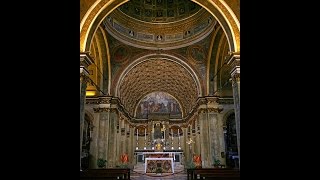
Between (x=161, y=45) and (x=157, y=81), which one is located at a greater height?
(x=161, y=45)

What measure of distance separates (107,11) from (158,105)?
2210cm

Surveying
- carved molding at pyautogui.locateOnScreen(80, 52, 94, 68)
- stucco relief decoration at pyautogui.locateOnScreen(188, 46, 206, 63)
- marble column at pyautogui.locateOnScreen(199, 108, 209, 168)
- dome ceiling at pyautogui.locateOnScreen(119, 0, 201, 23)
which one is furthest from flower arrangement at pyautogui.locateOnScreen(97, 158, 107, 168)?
dome ceiling at pyautogui.locateOnScreen(119, 0, 201, 23)

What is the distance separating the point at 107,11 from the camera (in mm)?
11367

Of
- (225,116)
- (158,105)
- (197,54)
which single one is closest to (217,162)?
(225,116)

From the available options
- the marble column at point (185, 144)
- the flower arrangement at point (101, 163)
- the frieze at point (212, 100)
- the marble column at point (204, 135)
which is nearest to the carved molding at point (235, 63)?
the frieze at point (212, 100)

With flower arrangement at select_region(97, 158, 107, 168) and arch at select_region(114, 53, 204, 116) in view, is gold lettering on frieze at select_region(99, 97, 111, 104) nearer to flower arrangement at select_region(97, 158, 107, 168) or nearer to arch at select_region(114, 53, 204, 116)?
arch at select_region(114, 53, 204, 116)

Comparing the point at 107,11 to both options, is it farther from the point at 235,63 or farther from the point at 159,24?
the point at 159,24

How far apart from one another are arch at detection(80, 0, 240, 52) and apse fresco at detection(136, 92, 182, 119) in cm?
2141

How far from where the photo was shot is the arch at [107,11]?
Result: 10.8m

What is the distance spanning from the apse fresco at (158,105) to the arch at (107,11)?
21.4 meters
